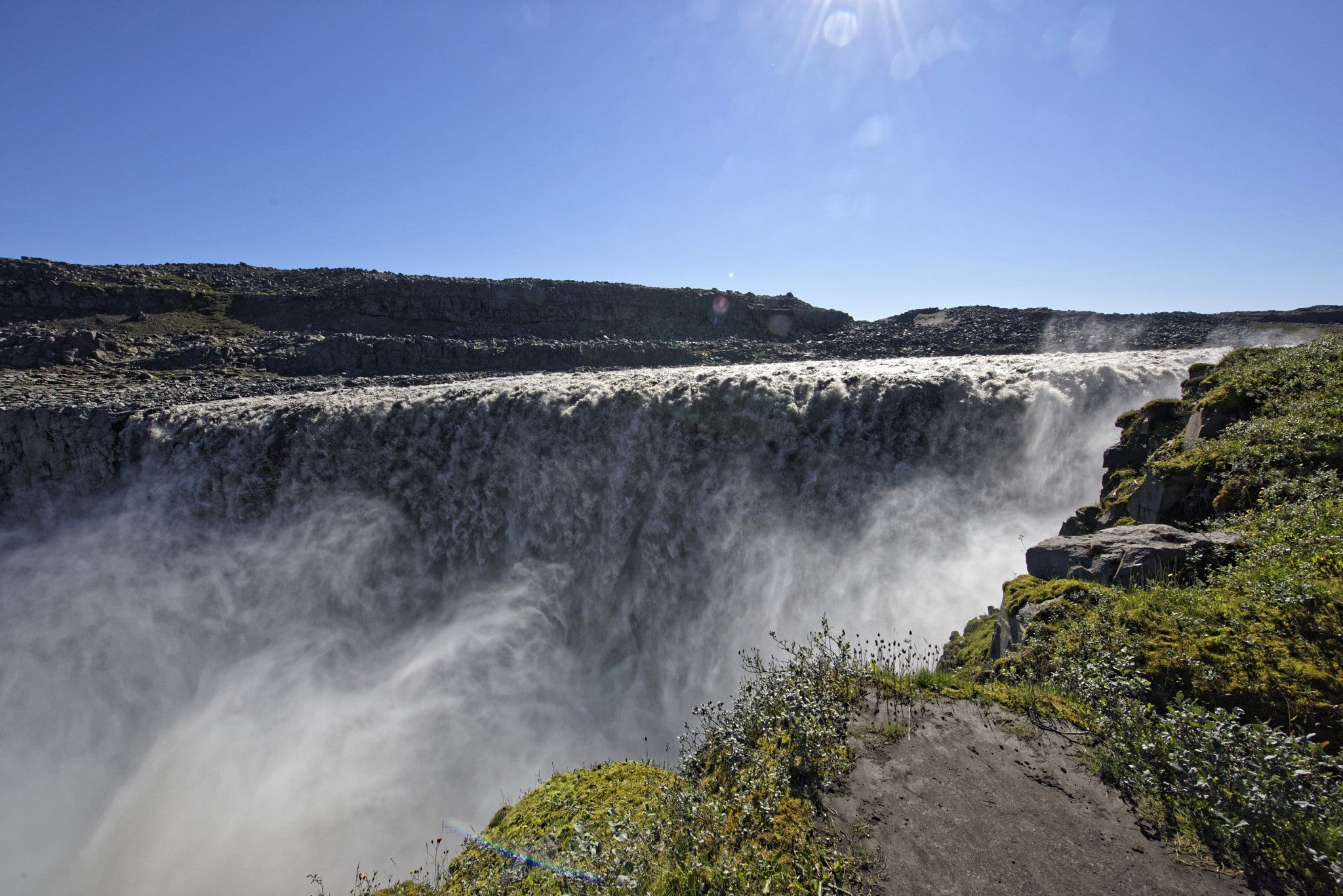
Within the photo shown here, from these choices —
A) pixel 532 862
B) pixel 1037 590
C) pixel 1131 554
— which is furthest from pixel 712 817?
pixel 1131 554

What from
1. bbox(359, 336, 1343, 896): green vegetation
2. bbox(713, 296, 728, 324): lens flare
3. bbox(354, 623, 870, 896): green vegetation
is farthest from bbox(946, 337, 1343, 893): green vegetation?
bbox(713, 296, 728, 324): lens flare

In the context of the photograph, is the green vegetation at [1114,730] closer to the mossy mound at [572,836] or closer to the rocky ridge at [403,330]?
the mossy mound at [572,836]

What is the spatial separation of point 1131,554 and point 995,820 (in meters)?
4.26

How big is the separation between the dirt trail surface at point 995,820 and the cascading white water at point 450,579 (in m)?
7.29

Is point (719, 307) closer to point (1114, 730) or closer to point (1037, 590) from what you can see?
point (1037, 590)

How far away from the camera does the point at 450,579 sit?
16531 mm

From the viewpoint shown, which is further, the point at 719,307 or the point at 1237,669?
the point at 719,307

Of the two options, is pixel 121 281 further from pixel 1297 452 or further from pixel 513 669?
pixel 1297 452

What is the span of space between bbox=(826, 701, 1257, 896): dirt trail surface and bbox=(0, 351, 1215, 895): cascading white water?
23.9ft

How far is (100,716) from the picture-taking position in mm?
14031

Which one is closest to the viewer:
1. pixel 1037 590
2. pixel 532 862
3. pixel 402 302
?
pixel 532 862

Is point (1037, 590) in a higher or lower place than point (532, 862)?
higher

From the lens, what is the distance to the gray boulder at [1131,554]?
259 inches

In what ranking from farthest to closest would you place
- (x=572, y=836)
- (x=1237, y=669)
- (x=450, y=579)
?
(x=450, y=579) < (x=572, y=836) < (x=1237, y=669)
